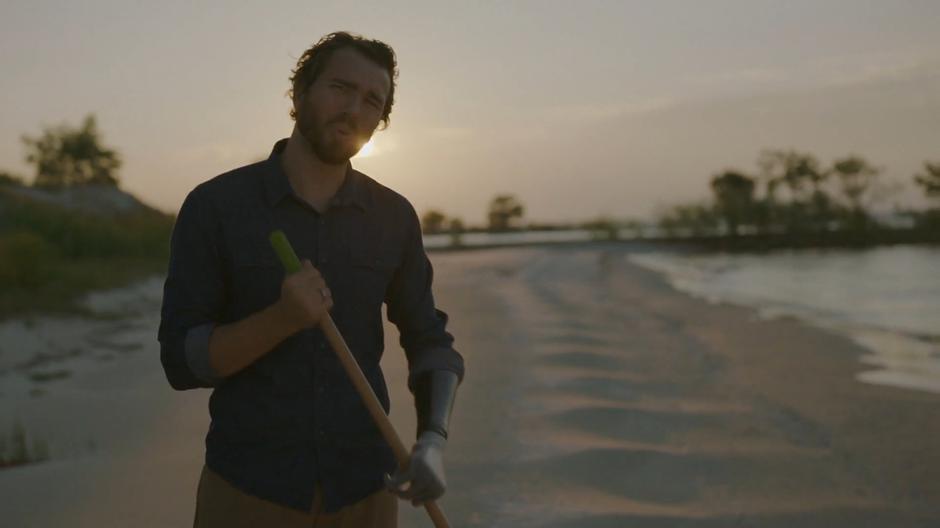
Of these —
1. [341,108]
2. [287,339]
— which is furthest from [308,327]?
[341,108]

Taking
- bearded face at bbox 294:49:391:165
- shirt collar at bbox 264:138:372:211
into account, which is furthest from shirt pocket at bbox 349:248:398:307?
bearded face at bbox 294:49:391:165

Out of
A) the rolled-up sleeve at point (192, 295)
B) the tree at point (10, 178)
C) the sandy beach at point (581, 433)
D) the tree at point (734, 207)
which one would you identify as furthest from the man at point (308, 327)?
the tree at point (734, 207)

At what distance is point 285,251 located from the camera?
5.46ft

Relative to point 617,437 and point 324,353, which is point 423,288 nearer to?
point 324,353

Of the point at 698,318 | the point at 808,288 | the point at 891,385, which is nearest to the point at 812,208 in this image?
the point at 808,288

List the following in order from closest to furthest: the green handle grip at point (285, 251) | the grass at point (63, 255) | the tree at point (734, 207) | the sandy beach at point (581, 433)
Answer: the green handle grip at point (285, 251), the sandy beach at point (581, 433), the grass at point (63, 255), the tree at point (734, 207)

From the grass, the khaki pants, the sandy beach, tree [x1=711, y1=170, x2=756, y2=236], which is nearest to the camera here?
the khaki pants

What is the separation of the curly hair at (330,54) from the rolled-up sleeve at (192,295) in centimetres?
33

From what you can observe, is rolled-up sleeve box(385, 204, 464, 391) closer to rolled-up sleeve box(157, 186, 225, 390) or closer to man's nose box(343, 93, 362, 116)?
man's nose box(343, 93, 362, 116)

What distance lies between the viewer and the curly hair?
195cm

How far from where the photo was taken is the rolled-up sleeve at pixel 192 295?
1751 mm

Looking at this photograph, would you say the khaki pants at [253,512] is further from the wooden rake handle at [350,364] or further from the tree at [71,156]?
the tree at [71,156]

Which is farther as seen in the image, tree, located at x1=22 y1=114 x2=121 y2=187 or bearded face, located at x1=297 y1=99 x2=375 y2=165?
tree, located at x1=22 y1=114 x2=121 y2=187

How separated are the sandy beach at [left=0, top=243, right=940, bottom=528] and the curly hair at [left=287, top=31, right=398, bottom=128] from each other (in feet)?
9.23
